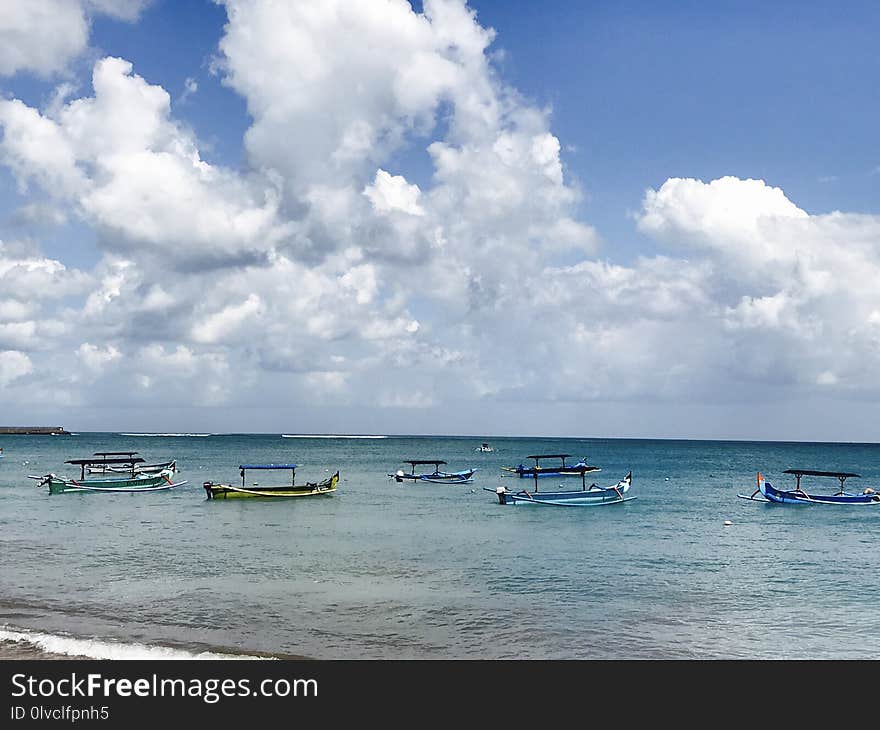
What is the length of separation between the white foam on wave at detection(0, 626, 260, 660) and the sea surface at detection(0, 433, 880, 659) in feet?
0.31

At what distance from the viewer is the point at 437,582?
29.0 m

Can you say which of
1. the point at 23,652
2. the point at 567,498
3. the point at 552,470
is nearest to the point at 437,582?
the point at 23,652

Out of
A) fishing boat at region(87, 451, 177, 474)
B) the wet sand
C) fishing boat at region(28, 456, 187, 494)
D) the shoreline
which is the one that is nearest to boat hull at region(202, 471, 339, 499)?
fishing boat at region(28, 456, 187, 494)

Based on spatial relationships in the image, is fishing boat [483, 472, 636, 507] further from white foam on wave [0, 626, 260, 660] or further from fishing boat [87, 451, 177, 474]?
white foam on wave [0, 626, 260, 660]

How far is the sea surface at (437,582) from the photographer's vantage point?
21.0 m

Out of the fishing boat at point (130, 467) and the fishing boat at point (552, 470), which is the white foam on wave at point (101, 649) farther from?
the fishing boat at point (130, 467)

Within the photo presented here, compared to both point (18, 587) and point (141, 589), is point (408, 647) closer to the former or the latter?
point (141, 589)

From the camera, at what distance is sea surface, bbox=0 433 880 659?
68.8ft

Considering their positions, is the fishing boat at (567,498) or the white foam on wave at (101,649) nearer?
the white foam on wave at (101,649)

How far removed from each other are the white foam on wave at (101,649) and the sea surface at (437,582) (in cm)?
10

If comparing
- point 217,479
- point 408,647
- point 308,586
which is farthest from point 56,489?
point 408,647

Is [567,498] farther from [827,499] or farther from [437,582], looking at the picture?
[437,582]

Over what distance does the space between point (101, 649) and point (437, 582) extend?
12972 millimetres

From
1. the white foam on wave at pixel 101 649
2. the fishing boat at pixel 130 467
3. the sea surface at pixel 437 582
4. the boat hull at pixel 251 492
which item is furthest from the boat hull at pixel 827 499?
the fishing boat at pixel 130 467
